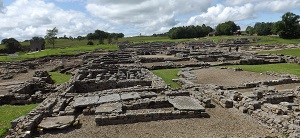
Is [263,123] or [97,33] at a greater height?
[97,33]

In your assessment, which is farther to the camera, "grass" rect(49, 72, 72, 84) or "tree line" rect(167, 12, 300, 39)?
"tree line" rect(167, 12, 300, 39)

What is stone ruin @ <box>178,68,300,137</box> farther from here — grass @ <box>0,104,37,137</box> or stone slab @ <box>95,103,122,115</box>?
grass @ <box>0,104,37,137</box>

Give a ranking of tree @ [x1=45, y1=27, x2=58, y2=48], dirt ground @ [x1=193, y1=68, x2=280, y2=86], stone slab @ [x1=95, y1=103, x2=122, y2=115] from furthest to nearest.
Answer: tree @ [x1=45, y1=27, x2=58, y2=48] < dirt ground @ [x1=193, y1=68, x2=280, y2=86] < stone slab @ [x1=95, y1=103, x2=122, y2=115]

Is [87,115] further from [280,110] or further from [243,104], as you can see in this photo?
[280,110]

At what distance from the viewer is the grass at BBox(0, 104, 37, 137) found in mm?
11963

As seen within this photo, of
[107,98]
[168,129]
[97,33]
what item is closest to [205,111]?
[168,129]

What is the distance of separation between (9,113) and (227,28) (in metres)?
114

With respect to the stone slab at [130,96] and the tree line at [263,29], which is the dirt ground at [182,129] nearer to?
the stone slab at [130,96]

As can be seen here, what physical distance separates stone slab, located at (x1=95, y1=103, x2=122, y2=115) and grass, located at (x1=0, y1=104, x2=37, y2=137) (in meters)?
4.09

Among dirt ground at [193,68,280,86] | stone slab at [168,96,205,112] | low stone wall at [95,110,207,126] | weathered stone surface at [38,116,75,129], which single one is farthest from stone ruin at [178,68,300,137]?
weathered stone surface at [38,116,75,129]

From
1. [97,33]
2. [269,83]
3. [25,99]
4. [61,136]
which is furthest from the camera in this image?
[97,33]

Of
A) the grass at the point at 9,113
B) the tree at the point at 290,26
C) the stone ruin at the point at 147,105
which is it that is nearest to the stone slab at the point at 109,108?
the stone ruin at the point at 147,105

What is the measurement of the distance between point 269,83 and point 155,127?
1185cm

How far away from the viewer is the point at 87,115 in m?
13.2
